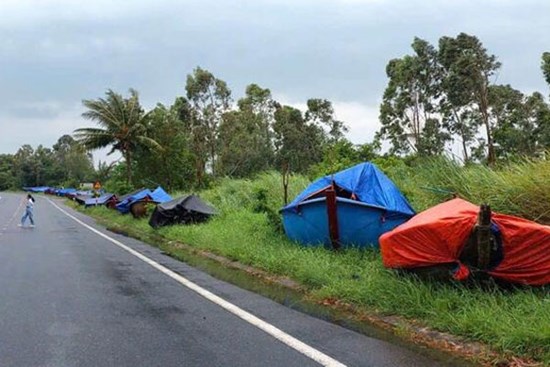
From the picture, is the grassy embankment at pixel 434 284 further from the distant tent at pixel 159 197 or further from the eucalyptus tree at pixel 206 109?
the eucalyptus tree at pixel 206 109

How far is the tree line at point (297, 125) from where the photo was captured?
34.9m

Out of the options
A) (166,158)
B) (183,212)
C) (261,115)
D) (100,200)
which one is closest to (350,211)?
(183,212)

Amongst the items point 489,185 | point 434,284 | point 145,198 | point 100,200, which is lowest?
point 100,200

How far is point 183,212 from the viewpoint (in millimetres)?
20922

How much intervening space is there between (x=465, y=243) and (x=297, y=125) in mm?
46802

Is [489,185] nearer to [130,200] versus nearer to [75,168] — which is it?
[130,200]

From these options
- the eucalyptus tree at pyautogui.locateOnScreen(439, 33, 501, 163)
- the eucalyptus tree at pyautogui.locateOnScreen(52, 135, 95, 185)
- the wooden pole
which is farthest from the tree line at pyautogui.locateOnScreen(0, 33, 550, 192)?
the eucalyptus tree at pyautogui.locateOnScreen(52, 135, 95, 185)

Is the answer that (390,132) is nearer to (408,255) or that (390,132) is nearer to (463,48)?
(463,48)

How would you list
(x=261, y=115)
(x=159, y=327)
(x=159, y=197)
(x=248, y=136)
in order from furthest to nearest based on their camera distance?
(x=261, y=115)
(x=248, y=136)
(x=159, y=197)
(x=159, y=327)

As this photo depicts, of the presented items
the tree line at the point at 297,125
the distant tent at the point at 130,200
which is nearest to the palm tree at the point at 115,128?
the tree line at the point at 297,125

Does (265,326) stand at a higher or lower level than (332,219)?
lower

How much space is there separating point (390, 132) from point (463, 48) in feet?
35.6

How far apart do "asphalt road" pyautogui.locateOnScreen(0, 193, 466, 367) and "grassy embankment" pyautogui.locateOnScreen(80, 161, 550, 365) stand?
0.82 m

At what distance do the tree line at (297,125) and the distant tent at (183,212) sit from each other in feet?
14.7
